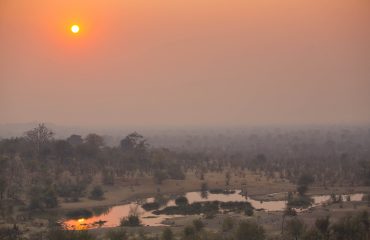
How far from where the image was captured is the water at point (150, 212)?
110 ft

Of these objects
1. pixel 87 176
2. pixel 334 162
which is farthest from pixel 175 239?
pixel 334 162

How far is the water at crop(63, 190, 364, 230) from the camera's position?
3347 centimetres

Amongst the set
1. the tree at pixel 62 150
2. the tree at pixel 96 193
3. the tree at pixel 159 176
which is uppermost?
the tree at pixel 62 150

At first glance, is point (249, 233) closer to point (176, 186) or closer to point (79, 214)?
point (79, 214)

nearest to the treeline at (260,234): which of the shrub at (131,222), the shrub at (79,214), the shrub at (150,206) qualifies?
the shrub at (131,222)

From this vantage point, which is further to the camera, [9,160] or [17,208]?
[9,160]

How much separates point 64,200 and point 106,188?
6.19 m

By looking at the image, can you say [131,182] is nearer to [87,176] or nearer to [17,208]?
[87,176]

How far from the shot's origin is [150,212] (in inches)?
1491

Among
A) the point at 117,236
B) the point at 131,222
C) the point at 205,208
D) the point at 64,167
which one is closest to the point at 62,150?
the point at 64,167

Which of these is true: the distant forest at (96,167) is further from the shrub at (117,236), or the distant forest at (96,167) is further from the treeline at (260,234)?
the treeline at (260,234)

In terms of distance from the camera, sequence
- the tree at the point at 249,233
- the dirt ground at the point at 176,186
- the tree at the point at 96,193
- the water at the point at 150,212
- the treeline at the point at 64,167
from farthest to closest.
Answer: the dirt ground at the point at 176,186 → the tree at the point at 96,193 → the treeline at the point at 64,167 → the water at the point at 150,212 → the tree at the point at 249,233

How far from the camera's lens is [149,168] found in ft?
190

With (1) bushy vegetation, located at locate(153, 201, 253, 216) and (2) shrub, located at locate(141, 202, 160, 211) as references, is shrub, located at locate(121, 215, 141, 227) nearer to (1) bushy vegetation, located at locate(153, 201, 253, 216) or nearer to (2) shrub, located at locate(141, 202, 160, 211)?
(1) bushy vegetation, located at locate(153, 201, 253, 216)
